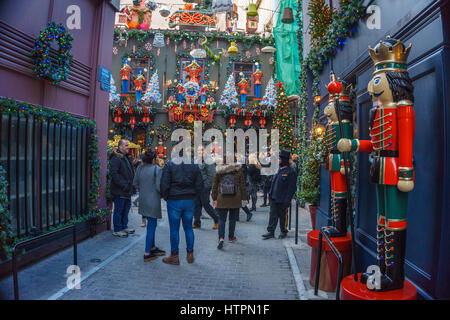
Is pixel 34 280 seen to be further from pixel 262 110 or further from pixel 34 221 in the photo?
pixel 262 110

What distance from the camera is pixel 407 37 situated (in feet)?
10.7

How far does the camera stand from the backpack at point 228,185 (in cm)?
635

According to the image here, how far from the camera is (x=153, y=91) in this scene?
18031mm

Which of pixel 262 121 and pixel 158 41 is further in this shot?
pixel 262 121

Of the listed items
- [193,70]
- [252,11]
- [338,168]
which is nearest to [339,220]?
[338,168]

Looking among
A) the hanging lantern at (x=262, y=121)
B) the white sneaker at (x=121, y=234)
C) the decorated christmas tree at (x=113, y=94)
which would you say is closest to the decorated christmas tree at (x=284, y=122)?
the hanging lantern at (x=262, y=121)

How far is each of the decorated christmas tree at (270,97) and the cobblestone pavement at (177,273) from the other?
40.5ft

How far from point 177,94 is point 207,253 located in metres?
14.7

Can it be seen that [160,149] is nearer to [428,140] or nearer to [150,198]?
[150,198]

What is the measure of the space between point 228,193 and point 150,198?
5.48 ft

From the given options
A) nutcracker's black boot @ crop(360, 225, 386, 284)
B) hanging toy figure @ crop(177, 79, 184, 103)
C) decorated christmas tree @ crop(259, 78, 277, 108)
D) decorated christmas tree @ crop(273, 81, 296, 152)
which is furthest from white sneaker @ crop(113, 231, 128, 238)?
decorated christmas tree @ crop(259, 78, 277, 108)

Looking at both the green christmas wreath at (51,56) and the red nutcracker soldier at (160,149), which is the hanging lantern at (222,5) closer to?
the red nutcracker soldier at (160,149)

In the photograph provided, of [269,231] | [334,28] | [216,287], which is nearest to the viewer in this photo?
[216,287]

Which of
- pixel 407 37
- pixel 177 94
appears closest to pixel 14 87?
pixel 407 37
